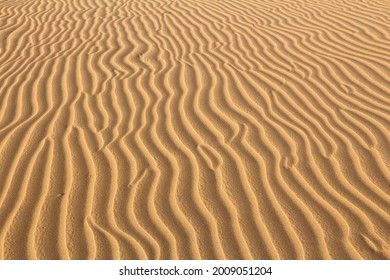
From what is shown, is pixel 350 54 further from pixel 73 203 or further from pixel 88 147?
pixel 73 203

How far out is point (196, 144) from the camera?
3895 millimetres

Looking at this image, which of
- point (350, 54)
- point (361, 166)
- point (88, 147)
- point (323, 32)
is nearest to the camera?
point (361, 166)

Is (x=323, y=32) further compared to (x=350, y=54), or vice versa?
(x=323, y=32)

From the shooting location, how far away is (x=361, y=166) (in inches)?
141

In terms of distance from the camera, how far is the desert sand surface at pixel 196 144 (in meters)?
2.97

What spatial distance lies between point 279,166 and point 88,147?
5.65 feet

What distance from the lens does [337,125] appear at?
4152 mm

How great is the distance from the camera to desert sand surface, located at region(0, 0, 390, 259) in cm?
297

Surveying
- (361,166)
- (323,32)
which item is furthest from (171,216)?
(323,32)

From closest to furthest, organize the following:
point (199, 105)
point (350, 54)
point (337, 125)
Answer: point (337, 125), point (199, 105), point (350, 54)

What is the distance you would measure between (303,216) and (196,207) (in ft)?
2.61
